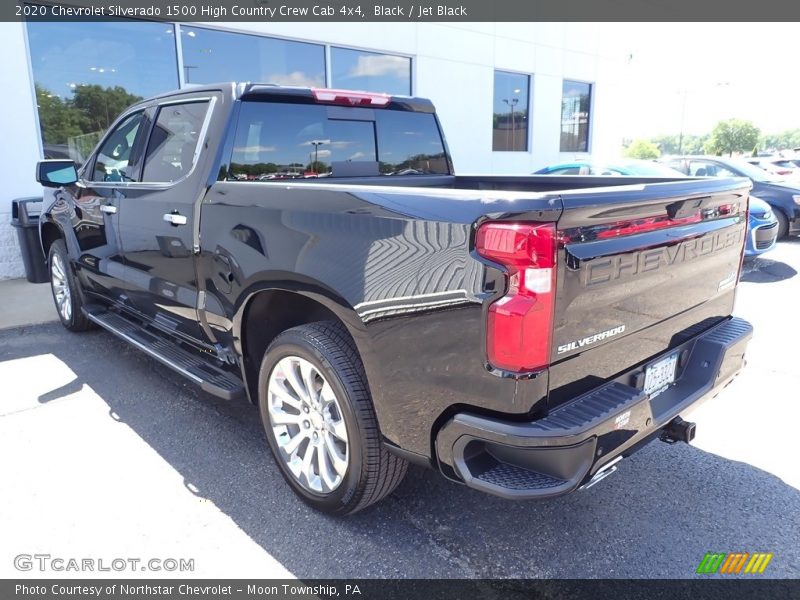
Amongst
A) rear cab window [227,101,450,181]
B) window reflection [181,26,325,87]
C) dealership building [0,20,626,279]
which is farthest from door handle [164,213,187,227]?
window reflection [181,26,325,87]

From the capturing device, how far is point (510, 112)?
1344 cm

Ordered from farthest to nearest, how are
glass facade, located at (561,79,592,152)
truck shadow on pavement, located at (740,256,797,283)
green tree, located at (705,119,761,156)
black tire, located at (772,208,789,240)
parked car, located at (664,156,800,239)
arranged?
1. green tree, located at (705,119,761,156)
2. glass facade, located at (561,79,592,152)
3. black tire, located at (772,208,789,240)
4. parked car, located at (664,156,800,239)
5. truck shadow on pavement, located at (740,256,797,283)

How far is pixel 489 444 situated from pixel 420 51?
10.6 metres

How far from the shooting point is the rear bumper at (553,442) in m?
1.92

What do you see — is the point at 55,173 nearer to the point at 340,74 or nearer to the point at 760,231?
the point at 340,74

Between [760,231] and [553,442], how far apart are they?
7505mm

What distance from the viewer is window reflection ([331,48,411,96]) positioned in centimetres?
1050

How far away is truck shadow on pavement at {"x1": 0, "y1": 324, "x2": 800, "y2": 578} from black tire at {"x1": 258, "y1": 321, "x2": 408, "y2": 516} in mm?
206

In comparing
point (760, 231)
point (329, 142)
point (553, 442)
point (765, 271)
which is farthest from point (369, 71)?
point (553, 442)

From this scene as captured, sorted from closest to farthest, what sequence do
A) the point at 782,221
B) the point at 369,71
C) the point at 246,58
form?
1. the point at 246,58
2. the point at 782,221
3. the point at 369,71

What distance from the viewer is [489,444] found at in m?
2.05

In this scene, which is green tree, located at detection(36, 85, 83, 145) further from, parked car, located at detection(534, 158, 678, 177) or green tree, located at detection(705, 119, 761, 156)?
green tree, located at detection(705, 119, 761, 156)

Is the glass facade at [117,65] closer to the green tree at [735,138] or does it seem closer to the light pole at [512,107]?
the light pole at [512,107]

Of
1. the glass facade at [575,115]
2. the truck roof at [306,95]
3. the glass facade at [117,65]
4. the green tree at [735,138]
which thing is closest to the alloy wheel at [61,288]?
the truck roof at [306,95]
